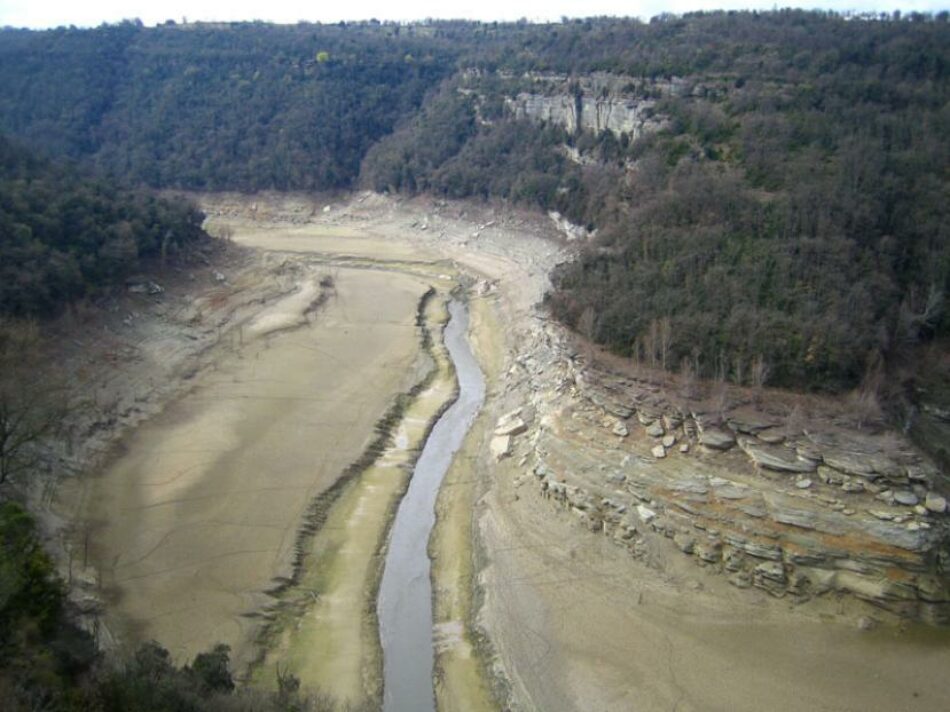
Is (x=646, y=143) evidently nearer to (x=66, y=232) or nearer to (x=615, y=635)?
(x=66, y=232)

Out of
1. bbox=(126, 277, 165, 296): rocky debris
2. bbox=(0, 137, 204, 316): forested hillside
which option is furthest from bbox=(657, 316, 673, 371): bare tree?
bbox=(126, 277, 165, 296): rocky debris

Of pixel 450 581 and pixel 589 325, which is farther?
pixel 589 325


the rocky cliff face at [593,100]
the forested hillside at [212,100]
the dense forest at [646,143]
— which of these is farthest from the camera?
the forested hillside at [212,100]

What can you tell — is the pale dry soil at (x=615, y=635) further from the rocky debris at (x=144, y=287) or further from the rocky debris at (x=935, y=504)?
the rocky debris at (x=144, y=287)

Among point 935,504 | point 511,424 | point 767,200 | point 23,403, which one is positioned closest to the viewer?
point 935,504

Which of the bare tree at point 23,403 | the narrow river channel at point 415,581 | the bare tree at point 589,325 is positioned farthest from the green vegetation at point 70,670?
the bare tree at point 589,325

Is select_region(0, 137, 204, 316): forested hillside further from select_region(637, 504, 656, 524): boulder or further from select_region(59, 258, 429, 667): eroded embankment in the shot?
select_region(637, 504, 656, 524): boulder

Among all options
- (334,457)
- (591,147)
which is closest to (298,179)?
(591,147)

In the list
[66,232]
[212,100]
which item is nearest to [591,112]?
[66,232]
